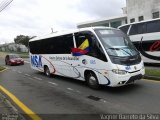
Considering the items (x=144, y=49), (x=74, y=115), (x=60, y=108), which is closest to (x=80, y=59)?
(x=60, y=108)

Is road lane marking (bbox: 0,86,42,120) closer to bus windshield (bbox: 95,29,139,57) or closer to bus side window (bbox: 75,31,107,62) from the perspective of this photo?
bus side window (bbox: 75,31,107,62)

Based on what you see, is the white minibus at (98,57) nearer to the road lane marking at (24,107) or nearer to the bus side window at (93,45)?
the bus side window at (93,45)

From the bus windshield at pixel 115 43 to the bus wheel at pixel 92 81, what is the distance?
1.45 metres

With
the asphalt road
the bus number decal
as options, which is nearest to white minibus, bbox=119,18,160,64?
the bus number decal

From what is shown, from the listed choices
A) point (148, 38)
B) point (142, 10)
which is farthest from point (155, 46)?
point (142, 10)

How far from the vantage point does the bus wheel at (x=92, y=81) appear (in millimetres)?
11144

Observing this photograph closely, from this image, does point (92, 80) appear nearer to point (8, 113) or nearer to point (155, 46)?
point (8, 113)

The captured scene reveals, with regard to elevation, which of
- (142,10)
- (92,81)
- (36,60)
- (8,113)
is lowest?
(8,113)

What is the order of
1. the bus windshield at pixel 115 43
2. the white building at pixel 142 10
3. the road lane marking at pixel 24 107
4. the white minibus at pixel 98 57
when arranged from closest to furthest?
the road lane marking at pixel 24 107 < the white minibus at pixel 98 57 < the bus windshield at pixel 115 43 < the white building at pixel 142 10

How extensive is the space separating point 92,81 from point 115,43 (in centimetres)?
186

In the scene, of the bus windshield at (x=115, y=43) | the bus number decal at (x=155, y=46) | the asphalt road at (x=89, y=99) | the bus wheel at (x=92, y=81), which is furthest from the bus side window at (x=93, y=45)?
the bus number decal at (x=155, y=46)

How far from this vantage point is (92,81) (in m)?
11.4

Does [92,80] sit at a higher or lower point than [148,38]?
lower

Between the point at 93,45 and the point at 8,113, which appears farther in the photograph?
the point at 93,45
